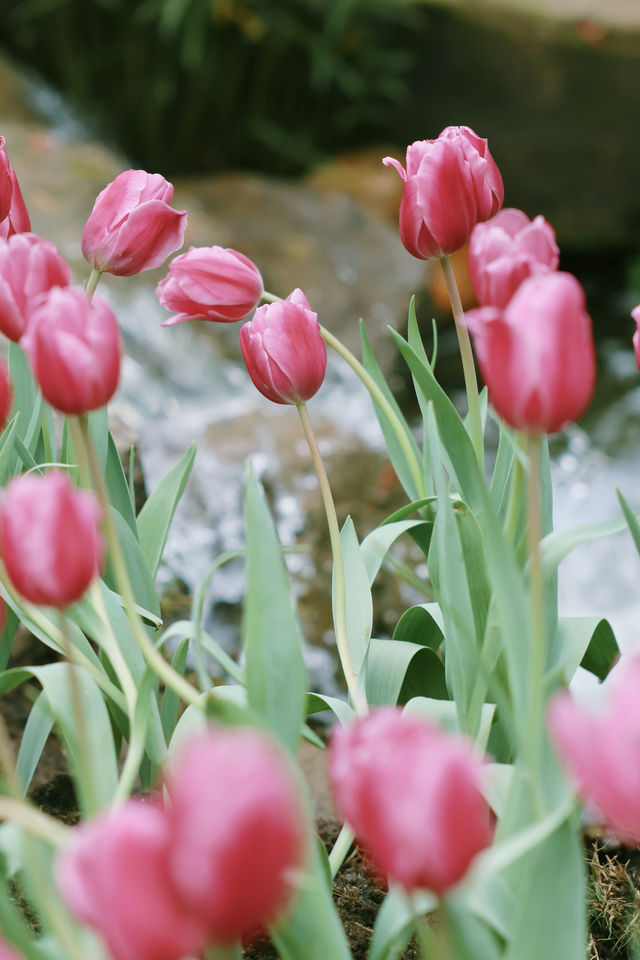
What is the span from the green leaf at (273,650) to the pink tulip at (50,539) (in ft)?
0.40

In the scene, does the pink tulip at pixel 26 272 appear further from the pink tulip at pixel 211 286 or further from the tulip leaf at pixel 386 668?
the tulip leaf at pixel 386 668

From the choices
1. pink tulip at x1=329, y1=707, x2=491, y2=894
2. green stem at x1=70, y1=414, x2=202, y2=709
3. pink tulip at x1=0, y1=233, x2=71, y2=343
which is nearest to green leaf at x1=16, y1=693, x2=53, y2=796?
green stem at x1=70, y1=414, x2=202, y2=709

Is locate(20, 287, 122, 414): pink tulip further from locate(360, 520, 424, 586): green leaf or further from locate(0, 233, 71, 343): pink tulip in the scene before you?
locate(360, 520, 424, 586): green leaf

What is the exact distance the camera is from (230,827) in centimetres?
28

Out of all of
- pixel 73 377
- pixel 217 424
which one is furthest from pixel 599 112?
pixel 73 377

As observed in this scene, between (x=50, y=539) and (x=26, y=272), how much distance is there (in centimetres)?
22

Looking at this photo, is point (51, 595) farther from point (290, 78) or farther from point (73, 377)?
point (290, 78)

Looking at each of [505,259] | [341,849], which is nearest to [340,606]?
[341,849]

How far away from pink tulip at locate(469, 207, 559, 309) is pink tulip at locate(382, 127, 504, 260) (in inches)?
4.8

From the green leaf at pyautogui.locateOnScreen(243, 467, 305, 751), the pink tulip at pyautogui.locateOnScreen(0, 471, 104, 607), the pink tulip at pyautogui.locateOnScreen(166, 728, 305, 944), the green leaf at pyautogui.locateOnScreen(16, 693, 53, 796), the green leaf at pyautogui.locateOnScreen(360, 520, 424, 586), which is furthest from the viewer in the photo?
the green leaf at pyautogui.locateOnScreen(360, 520, 424, 586)

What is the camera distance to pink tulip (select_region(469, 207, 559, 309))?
0.51m

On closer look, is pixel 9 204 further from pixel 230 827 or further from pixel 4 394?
pixel 230 827

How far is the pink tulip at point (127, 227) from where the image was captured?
0.70m

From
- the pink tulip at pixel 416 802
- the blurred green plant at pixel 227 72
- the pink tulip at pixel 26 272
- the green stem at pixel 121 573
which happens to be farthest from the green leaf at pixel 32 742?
the blurred green plant at pixel 227 72
